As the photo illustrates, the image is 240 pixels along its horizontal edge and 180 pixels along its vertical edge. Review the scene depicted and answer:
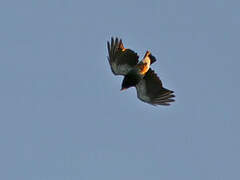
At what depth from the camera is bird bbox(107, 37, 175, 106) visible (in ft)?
69.9

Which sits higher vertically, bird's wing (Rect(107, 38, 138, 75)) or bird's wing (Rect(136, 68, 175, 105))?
bird's wing (Rect(107, 38, 138, 75))

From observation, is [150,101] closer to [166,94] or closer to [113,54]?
[166,94]

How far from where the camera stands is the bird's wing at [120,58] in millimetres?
21344

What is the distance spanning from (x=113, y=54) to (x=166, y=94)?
2190 millimetres

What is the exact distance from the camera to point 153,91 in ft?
70.4

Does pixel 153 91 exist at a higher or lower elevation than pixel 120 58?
lower

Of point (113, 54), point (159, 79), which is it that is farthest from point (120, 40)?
point (159, 79)

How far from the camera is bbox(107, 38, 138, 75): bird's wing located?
21.3 m

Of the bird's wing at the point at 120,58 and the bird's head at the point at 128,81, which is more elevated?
the bird's wing at the point at 120,58

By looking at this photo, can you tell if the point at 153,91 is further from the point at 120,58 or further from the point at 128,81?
the point at 120,58

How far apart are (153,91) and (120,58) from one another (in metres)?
1.54

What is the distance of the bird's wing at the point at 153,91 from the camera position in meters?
21.4

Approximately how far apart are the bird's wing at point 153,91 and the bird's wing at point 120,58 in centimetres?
64

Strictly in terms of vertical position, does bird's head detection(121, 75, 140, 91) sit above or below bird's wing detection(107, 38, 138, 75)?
below
